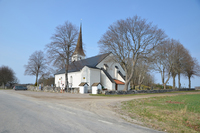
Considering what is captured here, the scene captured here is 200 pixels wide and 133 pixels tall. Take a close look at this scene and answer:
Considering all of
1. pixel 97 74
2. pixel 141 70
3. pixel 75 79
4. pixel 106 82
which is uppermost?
pixel 141 70

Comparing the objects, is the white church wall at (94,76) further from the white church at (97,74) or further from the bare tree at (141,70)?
the bare tree at (141,70)

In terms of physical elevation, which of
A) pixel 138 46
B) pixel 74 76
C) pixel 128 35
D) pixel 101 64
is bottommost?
pixel 74 76

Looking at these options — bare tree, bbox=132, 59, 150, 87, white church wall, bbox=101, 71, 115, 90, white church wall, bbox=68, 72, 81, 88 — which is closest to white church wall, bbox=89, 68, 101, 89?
white church wall, bbox=101, 71, 115, 90

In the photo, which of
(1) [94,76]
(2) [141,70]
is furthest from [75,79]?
(2) [141,70]

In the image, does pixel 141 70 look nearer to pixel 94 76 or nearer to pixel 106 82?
pixel 106 82

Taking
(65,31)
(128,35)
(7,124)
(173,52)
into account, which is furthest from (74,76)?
(7,124)

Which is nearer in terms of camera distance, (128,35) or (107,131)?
(107,131)

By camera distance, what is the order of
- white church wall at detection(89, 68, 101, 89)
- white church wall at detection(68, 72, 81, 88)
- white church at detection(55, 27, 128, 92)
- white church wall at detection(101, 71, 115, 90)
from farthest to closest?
1. white church wall at detection(68, 72, 81, 88)
2. white church wall at detection(89, 68, 101, 89)
3. white church at detection(55, 27, 128, 92)
4. white church wall at detection(101, 71, 115, 90)

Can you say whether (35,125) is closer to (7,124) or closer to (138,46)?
(7,124)

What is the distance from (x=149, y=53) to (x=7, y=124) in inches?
1063

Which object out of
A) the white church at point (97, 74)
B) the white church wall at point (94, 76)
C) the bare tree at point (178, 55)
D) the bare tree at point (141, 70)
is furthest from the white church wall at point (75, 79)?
the bare tree at point (178, 55)

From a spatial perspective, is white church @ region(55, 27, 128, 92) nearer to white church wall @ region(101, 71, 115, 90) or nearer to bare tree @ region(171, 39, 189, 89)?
white church wall @ region(101, 71, 115, 90)

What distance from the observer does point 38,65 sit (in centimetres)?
5403

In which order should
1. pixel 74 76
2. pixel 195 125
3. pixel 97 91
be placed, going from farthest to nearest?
pixel 74 76 → pixel 97 91 → pixel 195 125
